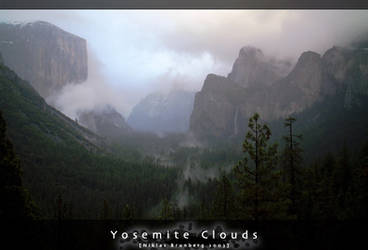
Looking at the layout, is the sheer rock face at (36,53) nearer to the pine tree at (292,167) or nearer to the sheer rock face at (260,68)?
the sheer rock face at (260,68)

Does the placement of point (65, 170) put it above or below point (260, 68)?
below

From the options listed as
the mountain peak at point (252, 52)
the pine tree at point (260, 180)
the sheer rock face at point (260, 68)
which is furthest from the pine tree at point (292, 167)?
the mountain peak at point (252, 52)

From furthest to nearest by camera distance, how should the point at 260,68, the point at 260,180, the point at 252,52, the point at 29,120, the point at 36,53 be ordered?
the point at 252,52 → the point at 260,68 → the point at 36,53 → the point at 29,120 → the point at 260,180

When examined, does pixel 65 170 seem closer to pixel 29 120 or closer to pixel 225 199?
pixel 29 120

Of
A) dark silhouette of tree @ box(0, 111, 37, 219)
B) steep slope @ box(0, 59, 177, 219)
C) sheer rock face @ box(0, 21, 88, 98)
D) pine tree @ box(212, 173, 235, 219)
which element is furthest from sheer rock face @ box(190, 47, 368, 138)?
sheer rock face @ box(0, 21, 88, 98)

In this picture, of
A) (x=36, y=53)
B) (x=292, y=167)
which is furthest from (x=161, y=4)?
(x=36, y=53)

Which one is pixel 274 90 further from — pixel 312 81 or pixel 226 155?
pixel 226 155

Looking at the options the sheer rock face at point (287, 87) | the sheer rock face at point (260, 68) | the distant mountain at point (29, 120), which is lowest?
the distant mountain at point (29, 120)
